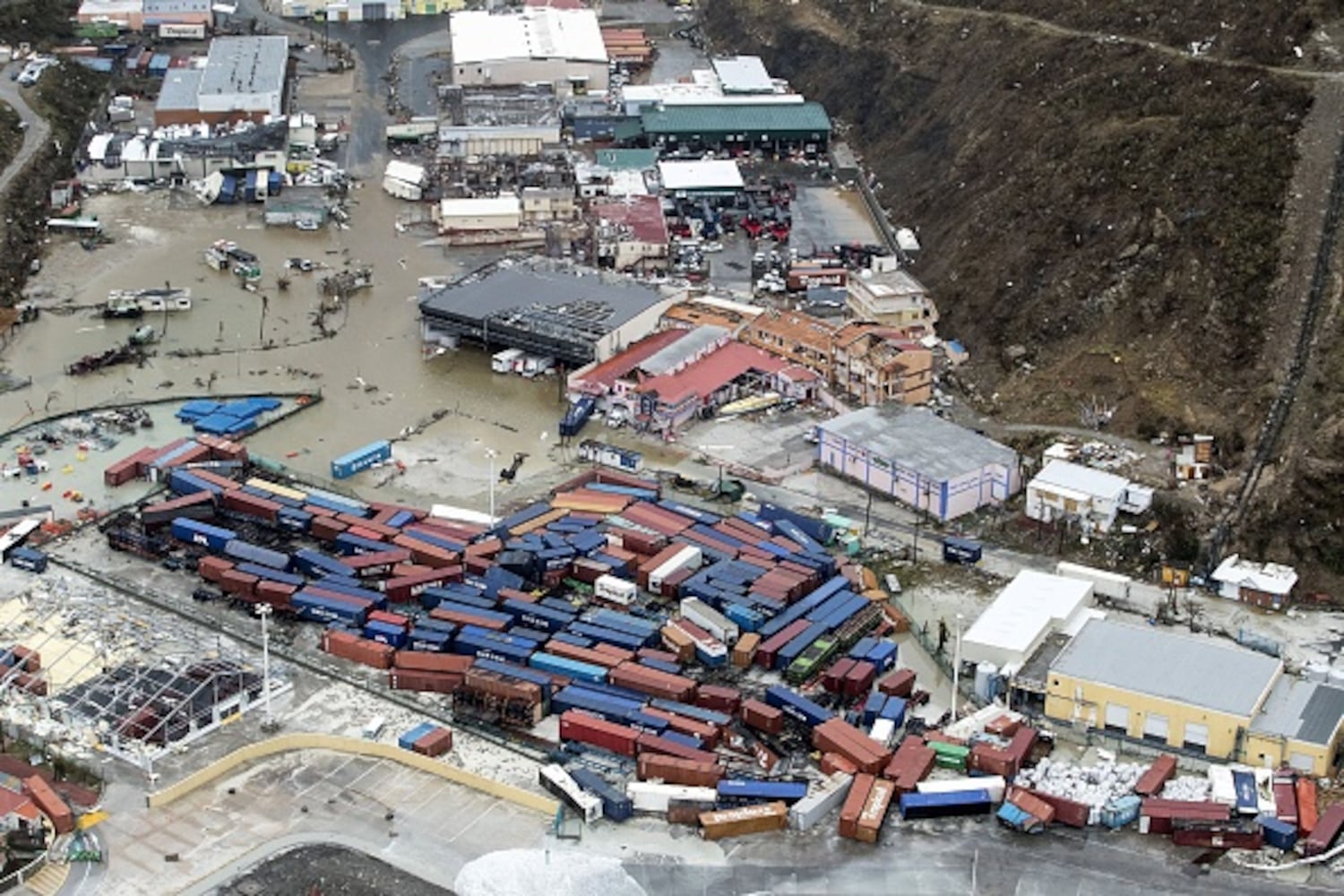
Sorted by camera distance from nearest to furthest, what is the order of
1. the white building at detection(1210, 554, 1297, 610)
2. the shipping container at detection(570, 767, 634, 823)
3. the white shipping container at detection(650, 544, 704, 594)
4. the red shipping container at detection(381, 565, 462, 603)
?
the shipping container at detection(570, 767, 634, 823) < the white building at detection(1210, 554, 1297, 610) < the red shipping container at detection(381, 565, 462, 603) < the white shipping container at detection(650, 544, 704, 594)

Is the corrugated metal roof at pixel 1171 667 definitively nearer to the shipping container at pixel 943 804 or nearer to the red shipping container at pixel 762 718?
the shipping container at pixel 943 804

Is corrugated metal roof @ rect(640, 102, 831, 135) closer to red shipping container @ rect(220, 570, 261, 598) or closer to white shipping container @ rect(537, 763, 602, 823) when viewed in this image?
red shipping container @ rect(220, 570, 261, 598)

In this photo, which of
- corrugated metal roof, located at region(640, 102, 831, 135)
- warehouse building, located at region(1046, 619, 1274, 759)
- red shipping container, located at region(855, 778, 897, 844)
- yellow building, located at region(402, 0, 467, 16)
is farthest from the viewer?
yellow building, located at region(402, 0, 467, 16)

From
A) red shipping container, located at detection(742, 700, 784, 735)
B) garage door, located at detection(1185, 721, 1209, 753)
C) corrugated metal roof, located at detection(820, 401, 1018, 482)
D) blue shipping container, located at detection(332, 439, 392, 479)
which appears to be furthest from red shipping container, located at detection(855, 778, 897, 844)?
blue shipping container, located at detection(332, 439, 392, 479)

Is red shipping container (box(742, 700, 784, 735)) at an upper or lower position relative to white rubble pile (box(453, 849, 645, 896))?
upper

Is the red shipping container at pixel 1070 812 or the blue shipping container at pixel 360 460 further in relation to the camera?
the blue shipping container at pixel 360 460

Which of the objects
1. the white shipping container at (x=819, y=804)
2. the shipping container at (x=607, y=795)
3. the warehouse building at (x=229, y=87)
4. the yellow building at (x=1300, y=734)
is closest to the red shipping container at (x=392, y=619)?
the shipping container at (x=607, y=795)

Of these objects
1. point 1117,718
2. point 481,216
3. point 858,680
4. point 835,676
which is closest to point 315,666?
point 835,676
